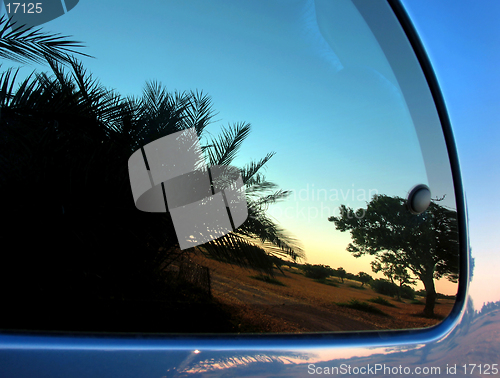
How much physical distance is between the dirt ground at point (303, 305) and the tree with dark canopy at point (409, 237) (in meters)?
0.10

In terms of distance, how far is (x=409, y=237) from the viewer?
1.08 m

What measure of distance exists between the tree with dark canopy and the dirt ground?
10cm

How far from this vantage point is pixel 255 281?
1066 millimetres

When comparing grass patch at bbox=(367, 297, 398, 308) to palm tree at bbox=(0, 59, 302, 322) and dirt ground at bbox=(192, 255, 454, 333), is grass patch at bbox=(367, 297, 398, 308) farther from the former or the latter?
palm tree at bbox=(0, 59, 302, 322)

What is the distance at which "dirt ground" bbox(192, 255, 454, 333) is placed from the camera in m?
1.04

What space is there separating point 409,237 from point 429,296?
21 centimetres

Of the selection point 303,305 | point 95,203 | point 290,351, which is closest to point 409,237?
point 303,305

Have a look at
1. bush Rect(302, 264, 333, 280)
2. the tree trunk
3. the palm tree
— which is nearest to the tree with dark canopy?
the tree trunk

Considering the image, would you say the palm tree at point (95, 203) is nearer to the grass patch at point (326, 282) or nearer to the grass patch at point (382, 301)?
the grass patch at point (326, 282)

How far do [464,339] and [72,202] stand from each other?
56.3 inches

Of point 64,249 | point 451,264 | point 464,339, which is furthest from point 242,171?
point 464,339

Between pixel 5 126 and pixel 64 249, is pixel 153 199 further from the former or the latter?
pixel 5 126

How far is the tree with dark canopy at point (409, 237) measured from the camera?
107cm

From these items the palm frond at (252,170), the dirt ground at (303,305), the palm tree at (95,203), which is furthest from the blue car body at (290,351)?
the palm frond at (252,170)
